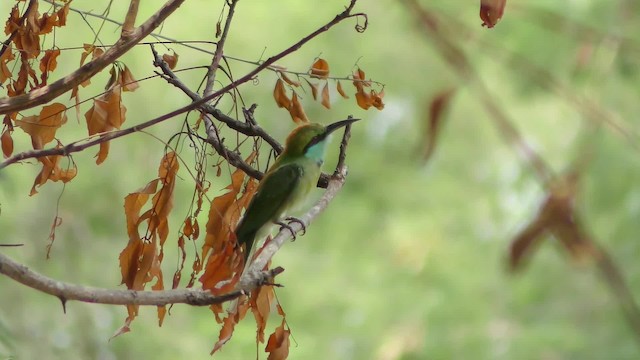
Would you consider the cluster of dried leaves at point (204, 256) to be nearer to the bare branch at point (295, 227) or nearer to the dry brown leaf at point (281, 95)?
the bare branch at point (295, 227)

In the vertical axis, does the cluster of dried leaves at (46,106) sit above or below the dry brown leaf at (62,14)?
below

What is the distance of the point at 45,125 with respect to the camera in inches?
62.6

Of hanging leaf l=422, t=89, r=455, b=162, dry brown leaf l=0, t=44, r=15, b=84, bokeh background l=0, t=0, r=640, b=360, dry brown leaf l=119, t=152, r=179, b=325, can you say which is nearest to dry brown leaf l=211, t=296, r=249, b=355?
dry brown leaf l=119, t=152, r=179, b=325

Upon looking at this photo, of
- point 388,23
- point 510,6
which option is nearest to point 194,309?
point 388,23

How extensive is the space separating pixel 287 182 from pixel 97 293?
3.60 feet

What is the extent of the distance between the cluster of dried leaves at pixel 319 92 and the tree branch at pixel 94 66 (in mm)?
468

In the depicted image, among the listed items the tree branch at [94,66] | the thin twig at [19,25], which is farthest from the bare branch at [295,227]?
the thin twig at [19,25]

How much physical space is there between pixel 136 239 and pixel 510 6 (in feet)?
2.32

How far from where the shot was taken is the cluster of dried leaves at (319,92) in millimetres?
1729

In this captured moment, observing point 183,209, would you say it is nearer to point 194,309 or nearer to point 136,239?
point 194,309

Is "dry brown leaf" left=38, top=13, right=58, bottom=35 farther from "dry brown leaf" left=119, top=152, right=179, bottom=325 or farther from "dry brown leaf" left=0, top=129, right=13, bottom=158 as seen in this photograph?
"dry brown leaf" left=119, top=152, right=179, bottom=325

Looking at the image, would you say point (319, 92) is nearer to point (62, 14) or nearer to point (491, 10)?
point (62, 14)

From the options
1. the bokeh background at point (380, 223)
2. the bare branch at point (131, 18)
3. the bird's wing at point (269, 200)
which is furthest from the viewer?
the bokeh background at point (380, 223)

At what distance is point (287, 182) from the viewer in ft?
7.16
